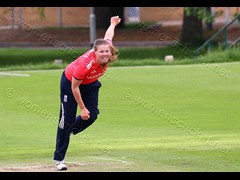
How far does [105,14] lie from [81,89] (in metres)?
40.9

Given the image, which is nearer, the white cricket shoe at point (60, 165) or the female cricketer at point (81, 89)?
the female cricketer at point (81, 89)

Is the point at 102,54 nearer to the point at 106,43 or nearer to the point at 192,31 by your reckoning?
the point at 106,43

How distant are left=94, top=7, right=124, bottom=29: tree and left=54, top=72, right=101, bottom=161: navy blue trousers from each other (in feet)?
129

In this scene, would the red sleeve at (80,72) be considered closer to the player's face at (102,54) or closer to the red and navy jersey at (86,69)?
the red and navy jersey at (86,69)

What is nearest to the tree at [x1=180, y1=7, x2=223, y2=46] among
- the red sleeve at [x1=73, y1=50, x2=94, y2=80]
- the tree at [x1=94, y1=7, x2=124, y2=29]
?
the tree at [x1=94, y1=7, x2=124, y2=29]

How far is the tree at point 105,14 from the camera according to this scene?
5206 cm

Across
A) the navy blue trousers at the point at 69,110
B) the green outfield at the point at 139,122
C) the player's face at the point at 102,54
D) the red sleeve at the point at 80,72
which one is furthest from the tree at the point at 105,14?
the red sleeve at the point at 80,72

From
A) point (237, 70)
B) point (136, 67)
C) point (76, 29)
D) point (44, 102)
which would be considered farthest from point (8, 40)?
point (44, 102)

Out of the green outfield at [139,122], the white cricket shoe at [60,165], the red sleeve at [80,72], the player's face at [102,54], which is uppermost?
the player's face at [102,54]

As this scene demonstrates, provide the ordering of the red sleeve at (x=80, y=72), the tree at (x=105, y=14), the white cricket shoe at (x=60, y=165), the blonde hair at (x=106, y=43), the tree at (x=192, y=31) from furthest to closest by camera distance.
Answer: the tree at (x=105, y=14), the tree at (x=192, y=31), the white cricket shoe at (x=60, y=165), the blonde hair at (x=106, y=43), the red sleeve at (x=80, y=72)

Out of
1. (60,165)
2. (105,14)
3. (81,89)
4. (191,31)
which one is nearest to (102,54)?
(81,89)

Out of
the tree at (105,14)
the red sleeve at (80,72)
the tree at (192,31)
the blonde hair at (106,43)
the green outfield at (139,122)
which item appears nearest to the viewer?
the red sleeve at (80,72)

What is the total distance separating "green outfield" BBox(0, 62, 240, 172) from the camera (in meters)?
13.4
